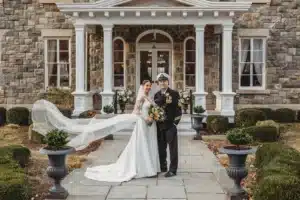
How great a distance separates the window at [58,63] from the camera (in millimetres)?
22531

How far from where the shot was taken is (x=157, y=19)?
19406 mm

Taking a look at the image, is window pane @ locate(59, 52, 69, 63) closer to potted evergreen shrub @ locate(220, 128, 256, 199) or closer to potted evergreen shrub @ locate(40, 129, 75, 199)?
potted evergreen shrub @ locate(40, 129, 75, 199)

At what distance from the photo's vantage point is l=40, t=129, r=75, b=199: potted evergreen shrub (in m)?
8.90

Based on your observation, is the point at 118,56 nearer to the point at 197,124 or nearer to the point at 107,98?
the point at 107,98

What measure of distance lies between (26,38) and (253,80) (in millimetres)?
9620

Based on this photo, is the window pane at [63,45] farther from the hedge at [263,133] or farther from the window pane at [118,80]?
the hedge at [263,133]

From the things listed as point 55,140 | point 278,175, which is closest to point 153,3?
point 55,140

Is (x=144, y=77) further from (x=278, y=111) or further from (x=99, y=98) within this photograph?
(x=278, y=111)

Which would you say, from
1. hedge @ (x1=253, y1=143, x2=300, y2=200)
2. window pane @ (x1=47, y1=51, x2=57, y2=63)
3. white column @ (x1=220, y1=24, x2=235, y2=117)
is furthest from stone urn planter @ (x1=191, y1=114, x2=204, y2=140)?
window pane @ (x1=47, y1=51, x2=57, y2=63)

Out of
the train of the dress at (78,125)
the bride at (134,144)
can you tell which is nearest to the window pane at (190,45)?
the train of the dress at (78,125)

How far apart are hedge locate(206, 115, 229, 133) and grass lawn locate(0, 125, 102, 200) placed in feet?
14.3

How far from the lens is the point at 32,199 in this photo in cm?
897

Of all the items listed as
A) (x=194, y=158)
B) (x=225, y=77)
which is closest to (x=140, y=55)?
(x=225, y=77)

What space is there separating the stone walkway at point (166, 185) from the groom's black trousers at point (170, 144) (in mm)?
301
